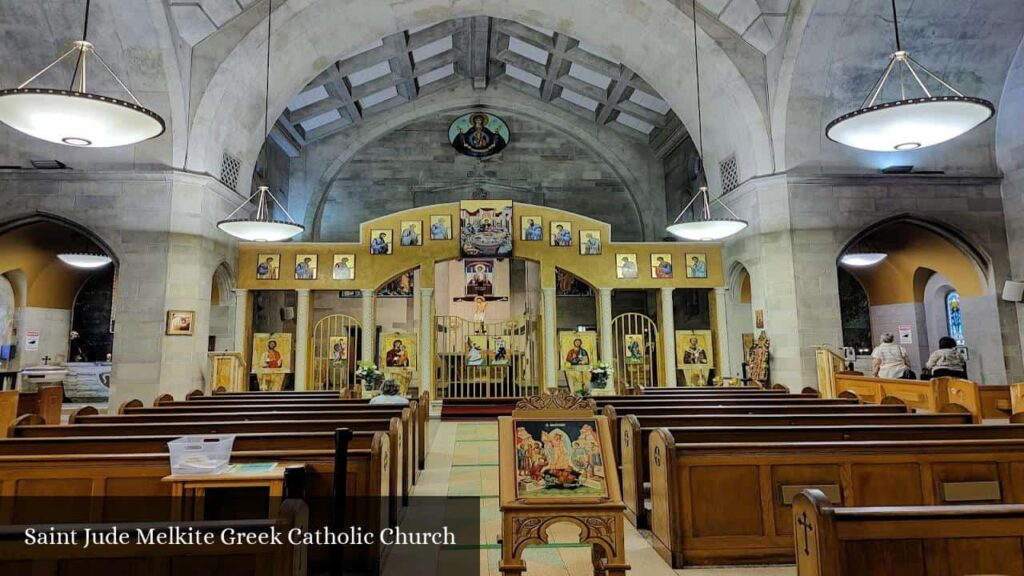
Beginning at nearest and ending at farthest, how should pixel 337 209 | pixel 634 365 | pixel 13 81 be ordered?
1. pixel 13 81
2. pixel 634 365
3. pixel 337 209

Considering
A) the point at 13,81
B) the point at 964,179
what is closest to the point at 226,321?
the point at 13,81

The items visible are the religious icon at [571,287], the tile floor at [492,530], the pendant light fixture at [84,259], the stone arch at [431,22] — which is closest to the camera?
the tile floor at [492,530]

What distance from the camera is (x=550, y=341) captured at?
36.8 feet

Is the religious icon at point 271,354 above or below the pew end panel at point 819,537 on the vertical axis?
above

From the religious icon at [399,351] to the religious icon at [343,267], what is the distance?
4.90 feet

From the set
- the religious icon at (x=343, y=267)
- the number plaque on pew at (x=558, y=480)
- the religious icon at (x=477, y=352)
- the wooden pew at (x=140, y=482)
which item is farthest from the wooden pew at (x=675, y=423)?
the religious icon at (x=343, y=267)

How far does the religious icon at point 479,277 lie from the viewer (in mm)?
15305

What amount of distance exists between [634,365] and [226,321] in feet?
28.1

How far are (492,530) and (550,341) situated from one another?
7378 millimetres

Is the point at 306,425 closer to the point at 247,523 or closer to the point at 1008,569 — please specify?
the point at 247,523

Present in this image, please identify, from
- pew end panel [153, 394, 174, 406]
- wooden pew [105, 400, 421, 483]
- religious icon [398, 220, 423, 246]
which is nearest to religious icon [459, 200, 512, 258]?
religious icon [398, 220, 423, 246]

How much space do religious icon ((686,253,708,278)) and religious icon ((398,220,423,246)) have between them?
5.68 meters

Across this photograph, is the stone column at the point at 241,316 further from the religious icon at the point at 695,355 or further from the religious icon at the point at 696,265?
the religious icon at the point at 696,265

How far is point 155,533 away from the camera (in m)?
1.85
